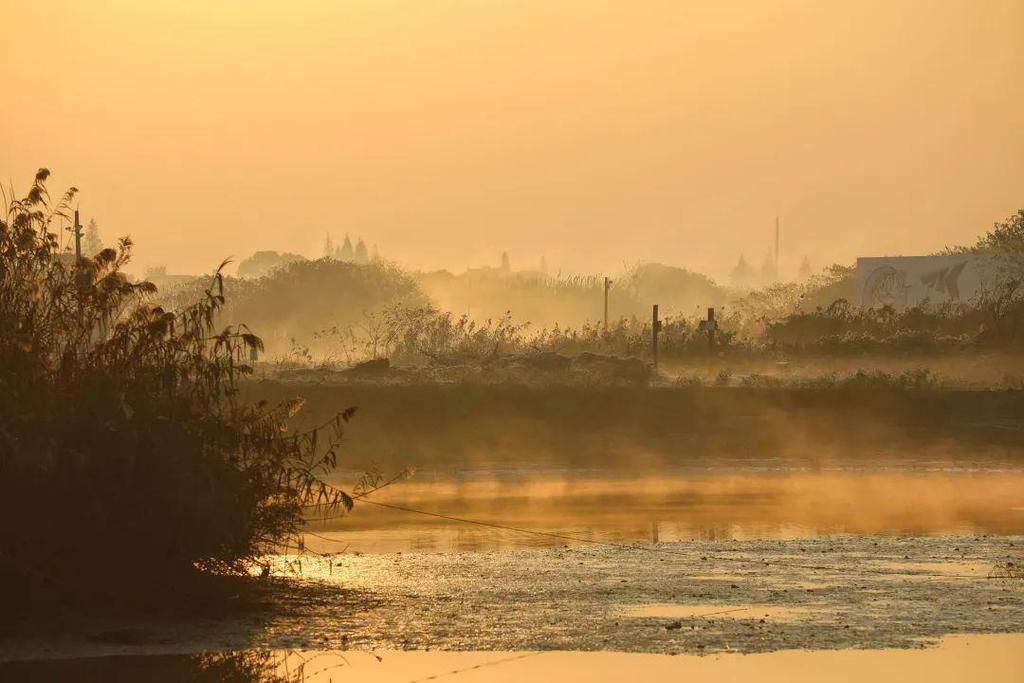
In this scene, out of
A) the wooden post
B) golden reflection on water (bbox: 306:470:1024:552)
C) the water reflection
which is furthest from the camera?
the wooden post

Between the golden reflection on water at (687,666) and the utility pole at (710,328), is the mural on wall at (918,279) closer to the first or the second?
the utility pole at (710,328)

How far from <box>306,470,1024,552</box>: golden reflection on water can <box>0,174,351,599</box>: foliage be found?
5588mm

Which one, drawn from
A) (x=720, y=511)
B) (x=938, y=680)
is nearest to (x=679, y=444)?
(x=720, y=511)

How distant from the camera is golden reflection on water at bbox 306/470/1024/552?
2606 cm

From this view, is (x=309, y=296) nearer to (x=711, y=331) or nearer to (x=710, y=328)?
(x=711, y=331)

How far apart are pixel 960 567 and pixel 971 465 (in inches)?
790

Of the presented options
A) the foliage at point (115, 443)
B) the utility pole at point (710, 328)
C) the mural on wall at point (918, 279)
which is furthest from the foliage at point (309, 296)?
the foliage at point (115, 443)

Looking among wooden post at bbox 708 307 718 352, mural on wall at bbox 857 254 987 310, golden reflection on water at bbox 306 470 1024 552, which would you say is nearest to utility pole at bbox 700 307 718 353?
wooden post at bbox 708 307 718 352

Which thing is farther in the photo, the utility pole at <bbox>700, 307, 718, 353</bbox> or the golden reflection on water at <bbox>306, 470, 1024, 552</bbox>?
the utility pole at <bbox>700, 307, 718, 353</bbox>

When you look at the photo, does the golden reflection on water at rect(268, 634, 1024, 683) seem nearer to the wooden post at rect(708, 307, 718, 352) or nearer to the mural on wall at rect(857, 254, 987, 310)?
the wooden post at rect(708, 307, 718, 352)

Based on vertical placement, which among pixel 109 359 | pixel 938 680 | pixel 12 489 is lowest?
pixel 938 680

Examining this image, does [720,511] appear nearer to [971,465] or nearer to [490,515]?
[490,515]

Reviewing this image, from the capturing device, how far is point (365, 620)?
691 inches

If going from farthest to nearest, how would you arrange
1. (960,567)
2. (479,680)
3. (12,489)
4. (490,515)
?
(490,515), (960,567), (12,489), (479,680)
